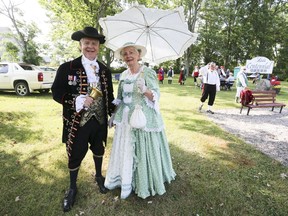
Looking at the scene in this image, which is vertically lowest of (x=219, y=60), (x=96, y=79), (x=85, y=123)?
(x=85, y=123)

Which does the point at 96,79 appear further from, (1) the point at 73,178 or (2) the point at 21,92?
(2) the point at 21,92

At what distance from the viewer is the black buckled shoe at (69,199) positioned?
109 inches

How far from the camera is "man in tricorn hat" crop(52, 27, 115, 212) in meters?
2.51

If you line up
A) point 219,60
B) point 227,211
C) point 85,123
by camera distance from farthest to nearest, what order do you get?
point 219,60
point 227,211
point 85,123

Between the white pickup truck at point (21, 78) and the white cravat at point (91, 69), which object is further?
the white pickup truck at point (21, 78)

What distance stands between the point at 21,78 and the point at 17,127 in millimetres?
5235

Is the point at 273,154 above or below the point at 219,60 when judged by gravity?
below

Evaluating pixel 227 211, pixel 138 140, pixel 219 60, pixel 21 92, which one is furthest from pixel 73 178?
pixel 219 60

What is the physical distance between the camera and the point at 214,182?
11.2 ft

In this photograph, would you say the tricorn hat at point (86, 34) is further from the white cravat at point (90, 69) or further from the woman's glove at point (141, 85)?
the woman's glove at point (141, 85)

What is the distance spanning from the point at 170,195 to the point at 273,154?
111 inches

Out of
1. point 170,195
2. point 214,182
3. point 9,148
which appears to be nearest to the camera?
point 170,195

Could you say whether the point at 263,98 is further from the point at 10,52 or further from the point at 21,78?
the point at 10,52

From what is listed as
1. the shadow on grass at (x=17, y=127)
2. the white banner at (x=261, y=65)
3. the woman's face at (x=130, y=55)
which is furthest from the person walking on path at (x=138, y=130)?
the white banner at (x=261, y=65)
